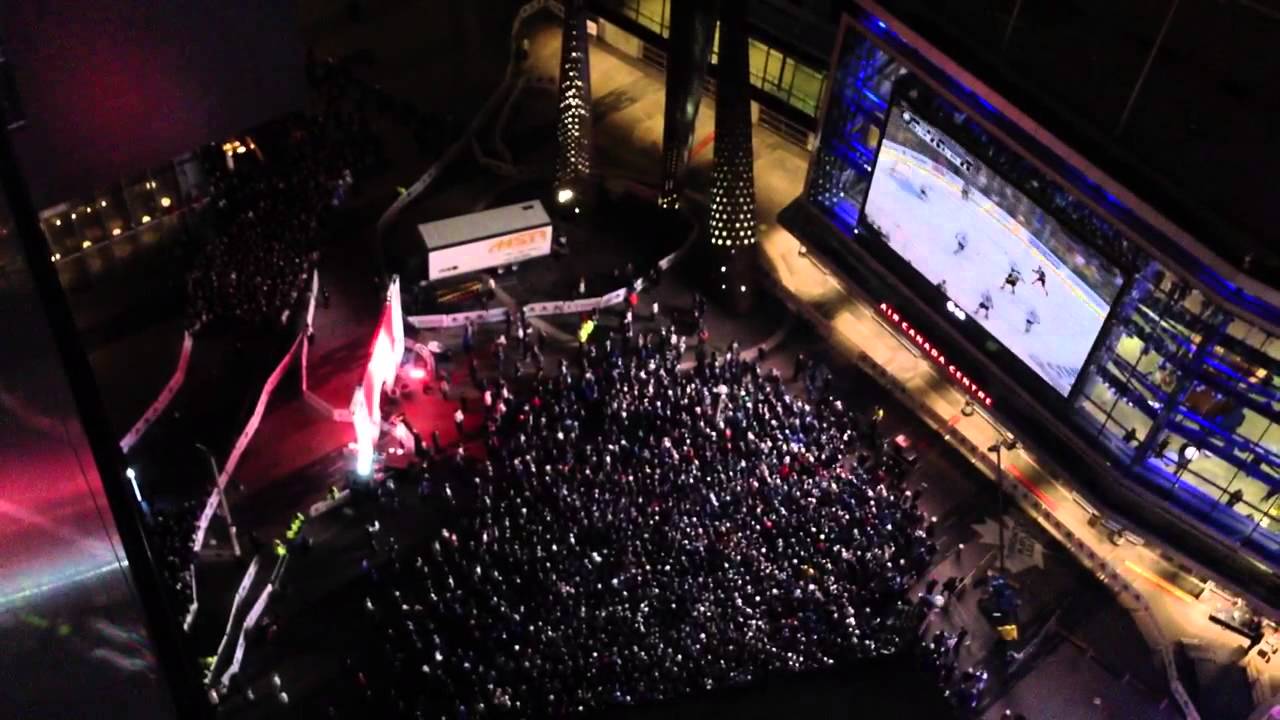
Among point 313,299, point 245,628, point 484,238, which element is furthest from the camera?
point 484,238

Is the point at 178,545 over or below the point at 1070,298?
below

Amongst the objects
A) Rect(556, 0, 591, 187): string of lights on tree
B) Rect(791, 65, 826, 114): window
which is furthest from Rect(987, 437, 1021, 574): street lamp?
Rect(556, 0, 591, 187): string of lights on tree

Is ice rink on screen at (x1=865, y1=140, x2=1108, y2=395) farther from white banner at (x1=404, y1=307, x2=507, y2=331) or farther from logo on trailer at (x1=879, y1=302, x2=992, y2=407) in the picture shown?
white banner at (x1=404, y1=307, x2=507, y2=331)

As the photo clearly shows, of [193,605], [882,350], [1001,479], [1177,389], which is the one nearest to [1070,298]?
[1177,389]

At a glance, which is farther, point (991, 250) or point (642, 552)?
point (991, 250)

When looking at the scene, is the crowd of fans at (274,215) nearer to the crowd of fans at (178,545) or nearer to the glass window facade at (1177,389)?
the crowd of fans at (178,545)

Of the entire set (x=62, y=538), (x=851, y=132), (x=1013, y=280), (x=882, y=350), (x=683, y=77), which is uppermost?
(x=62, y=538)

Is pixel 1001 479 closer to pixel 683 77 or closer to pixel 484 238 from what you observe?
pixel 683 77

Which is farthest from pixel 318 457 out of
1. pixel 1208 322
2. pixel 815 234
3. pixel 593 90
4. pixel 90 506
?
pixel 90 506
